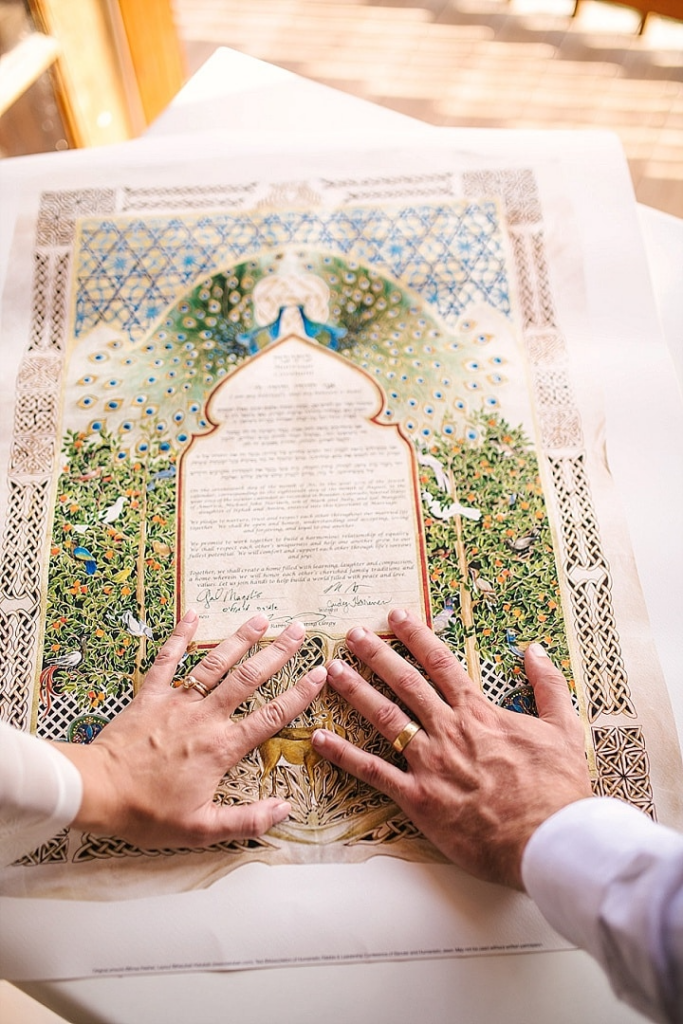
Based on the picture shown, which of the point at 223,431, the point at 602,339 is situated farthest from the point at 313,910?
the point at 602,339

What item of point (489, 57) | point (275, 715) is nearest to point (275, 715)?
point (275, 715)

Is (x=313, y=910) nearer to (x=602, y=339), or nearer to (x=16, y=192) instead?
(x=602, y=339)

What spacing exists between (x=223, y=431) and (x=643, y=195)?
1.21 metres

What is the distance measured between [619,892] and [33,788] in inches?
20.5

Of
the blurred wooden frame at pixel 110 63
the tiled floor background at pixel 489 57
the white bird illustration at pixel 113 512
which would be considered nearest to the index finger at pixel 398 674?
the white bird illustration at pixel 113 512

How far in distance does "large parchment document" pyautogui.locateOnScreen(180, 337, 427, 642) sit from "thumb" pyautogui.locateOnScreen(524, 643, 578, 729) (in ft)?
0.44

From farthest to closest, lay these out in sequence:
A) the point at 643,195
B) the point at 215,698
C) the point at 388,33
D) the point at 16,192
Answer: the point at 388,33, the point at 643,195, the point at 16,192, the point at 215,698

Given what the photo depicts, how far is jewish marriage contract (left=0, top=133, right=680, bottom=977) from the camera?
0.80m

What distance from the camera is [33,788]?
724 millimetres

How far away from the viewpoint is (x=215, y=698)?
2.78 feet

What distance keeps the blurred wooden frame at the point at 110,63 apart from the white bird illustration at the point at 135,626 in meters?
0.99

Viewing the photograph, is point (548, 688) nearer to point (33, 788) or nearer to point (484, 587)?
point (484, 587)
